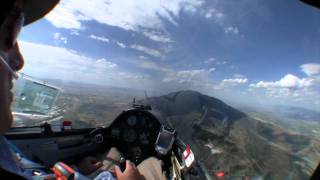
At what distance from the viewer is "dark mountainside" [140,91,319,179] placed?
275ft

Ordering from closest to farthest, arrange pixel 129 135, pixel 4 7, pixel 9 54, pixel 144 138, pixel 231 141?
pixel 4 7 < pixel 9 54 < pixel 144 138 < pixel 129 135 < pixel 231 141

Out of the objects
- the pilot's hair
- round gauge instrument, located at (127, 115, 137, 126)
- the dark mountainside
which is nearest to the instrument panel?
round gauge instrument, located at (127, 115, 137, 126)

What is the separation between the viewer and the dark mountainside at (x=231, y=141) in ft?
275

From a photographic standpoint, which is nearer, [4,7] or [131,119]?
[4,7]

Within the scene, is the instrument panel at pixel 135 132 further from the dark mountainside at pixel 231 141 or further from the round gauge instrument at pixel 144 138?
the dark mountainside at pixel 231 141

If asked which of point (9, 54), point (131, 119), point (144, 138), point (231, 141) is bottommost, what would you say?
point (231, 141)

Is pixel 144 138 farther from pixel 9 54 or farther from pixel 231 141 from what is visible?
pixel 231 141

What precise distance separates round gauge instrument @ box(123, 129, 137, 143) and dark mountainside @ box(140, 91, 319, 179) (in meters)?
62.0

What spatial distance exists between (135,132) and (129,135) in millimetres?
135

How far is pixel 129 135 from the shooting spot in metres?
5.35

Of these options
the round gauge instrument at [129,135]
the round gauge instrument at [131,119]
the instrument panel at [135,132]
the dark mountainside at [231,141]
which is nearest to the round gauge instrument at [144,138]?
the instrument panel at [135,132]

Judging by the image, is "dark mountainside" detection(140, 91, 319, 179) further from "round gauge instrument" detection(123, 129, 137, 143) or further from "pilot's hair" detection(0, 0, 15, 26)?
"pilot's hair" detection(0, 0, 15, 26)

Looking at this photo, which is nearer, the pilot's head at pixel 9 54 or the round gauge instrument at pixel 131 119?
the pilot's head at pixel 9 54

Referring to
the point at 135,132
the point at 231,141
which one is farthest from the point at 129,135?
the point at 231,141
